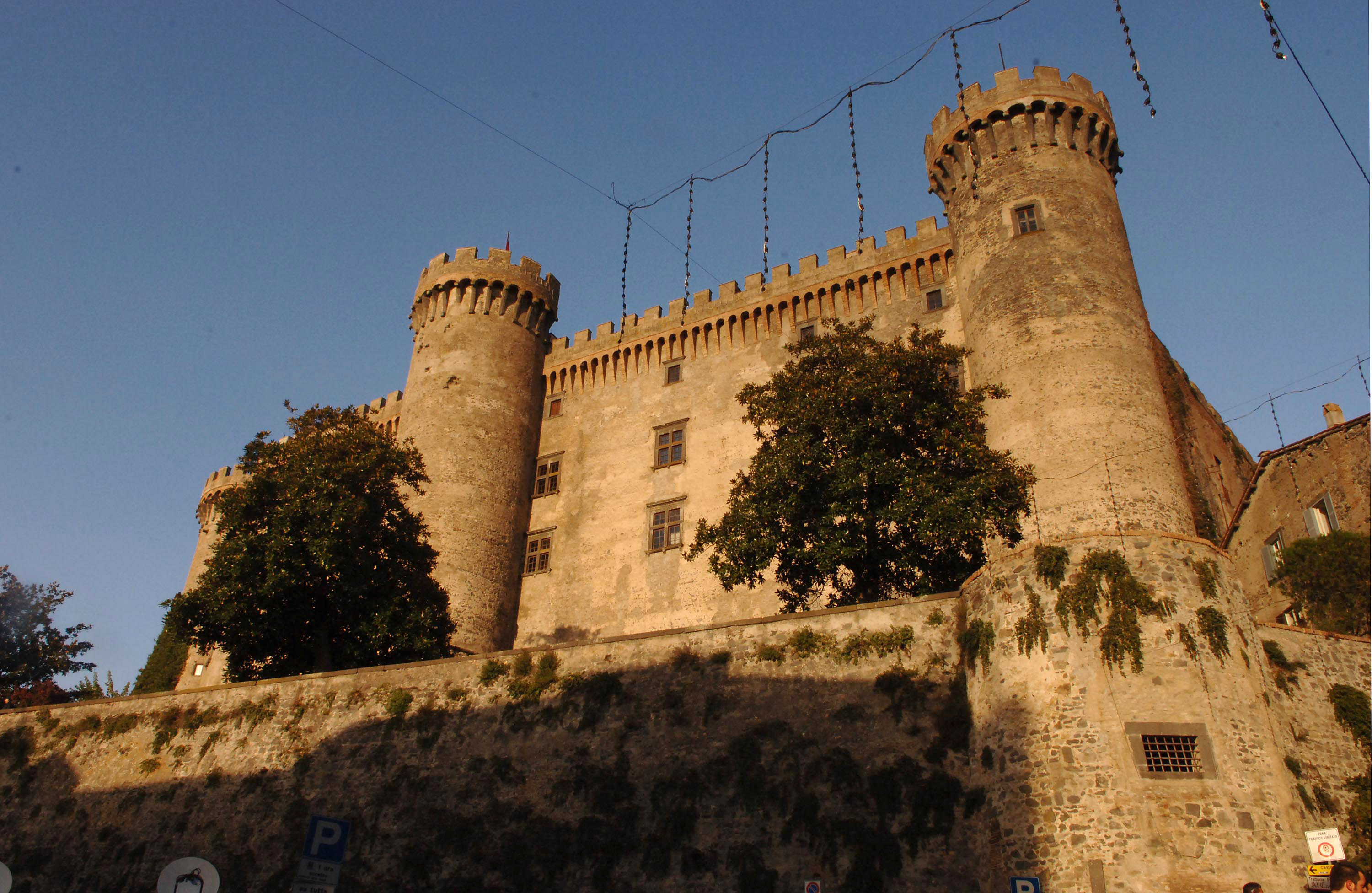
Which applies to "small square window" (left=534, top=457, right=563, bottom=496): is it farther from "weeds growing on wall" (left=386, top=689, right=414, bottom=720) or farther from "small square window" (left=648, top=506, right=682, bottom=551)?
"weeds growing on wall" (left=386, top=689, right=414, bottom=720)

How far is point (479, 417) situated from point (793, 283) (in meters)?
12.0

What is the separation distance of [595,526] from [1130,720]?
22306 millimetres

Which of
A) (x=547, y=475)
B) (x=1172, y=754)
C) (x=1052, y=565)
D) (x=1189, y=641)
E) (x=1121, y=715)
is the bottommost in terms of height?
(x=1172, y=754)

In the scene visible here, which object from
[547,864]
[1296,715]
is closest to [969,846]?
[1296,715]

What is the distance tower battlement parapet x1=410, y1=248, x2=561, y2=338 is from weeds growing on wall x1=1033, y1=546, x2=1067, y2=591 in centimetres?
2605

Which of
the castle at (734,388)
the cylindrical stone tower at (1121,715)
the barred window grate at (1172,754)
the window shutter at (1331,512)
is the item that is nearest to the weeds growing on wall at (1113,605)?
the cylindrical stone tower at (1121,715)

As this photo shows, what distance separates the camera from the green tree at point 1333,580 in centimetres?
2161

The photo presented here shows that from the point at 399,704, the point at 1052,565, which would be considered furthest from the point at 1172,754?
the point at 399,704

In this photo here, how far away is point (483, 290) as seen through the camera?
126ft

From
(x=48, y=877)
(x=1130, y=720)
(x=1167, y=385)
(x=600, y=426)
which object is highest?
(x=600, y=426)

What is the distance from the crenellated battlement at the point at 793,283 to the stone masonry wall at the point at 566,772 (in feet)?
53.4

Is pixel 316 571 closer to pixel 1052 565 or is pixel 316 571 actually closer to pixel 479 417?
pixel 479 417

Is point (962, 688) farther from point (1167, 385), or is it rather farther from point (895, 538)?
point (1167, 385)

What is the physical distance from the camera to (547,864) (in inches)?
723
